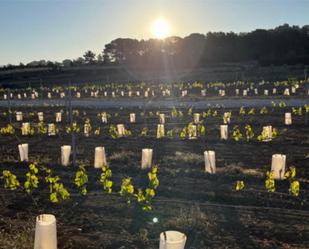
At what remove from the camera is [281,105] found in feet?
79.5

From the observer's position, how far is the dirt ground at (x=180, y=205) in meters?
6.73

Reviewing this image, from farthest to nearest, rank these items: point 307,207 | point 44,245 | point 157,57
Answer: point 157,57 < point 307,207 < point 44,245

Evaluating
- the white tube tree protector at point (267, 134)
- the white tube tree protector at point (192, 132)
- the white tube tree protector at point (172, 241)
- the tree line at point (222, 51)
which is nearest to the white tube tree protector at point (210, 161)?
the white tube tree protector at point (267, 134)

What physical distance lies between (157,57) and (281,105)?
5168 cm

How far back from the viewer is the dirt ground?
6.73 meters

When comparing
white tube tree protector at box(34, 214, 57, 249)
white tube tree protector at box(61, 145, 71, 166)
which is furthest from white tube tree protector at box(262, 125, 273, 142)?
white tube tree protector at box(34, 214, 57, 249)

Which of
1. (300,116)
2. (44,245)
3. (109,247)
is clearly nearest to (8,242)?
(44,245)

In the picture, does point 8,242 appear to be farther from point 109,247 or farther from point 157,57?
point 157,57

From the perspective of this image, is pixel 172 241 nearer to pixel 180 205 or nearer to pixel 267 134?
pixel 180 205

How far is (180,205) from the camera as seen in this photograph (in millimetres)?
8203

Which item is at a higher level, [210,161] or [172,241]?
[172,241]

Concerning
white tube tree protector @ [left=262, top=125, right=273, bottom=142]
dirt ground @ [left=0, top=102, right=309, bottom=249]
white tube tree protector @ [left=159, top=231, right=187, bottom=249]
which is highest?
white tube tree protector @ [left=159, top=231, right=187, bottom=249]

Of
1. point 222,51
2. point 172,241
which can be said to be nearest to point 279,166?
point 172,241

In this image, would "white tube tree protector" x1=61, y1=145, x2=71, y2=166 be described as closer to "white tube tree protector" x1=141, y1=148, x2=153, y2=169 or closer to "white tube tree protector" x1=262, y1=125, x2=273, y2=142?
"white tube tree protector" x1=141, y1=148, x2=153, y2=169
